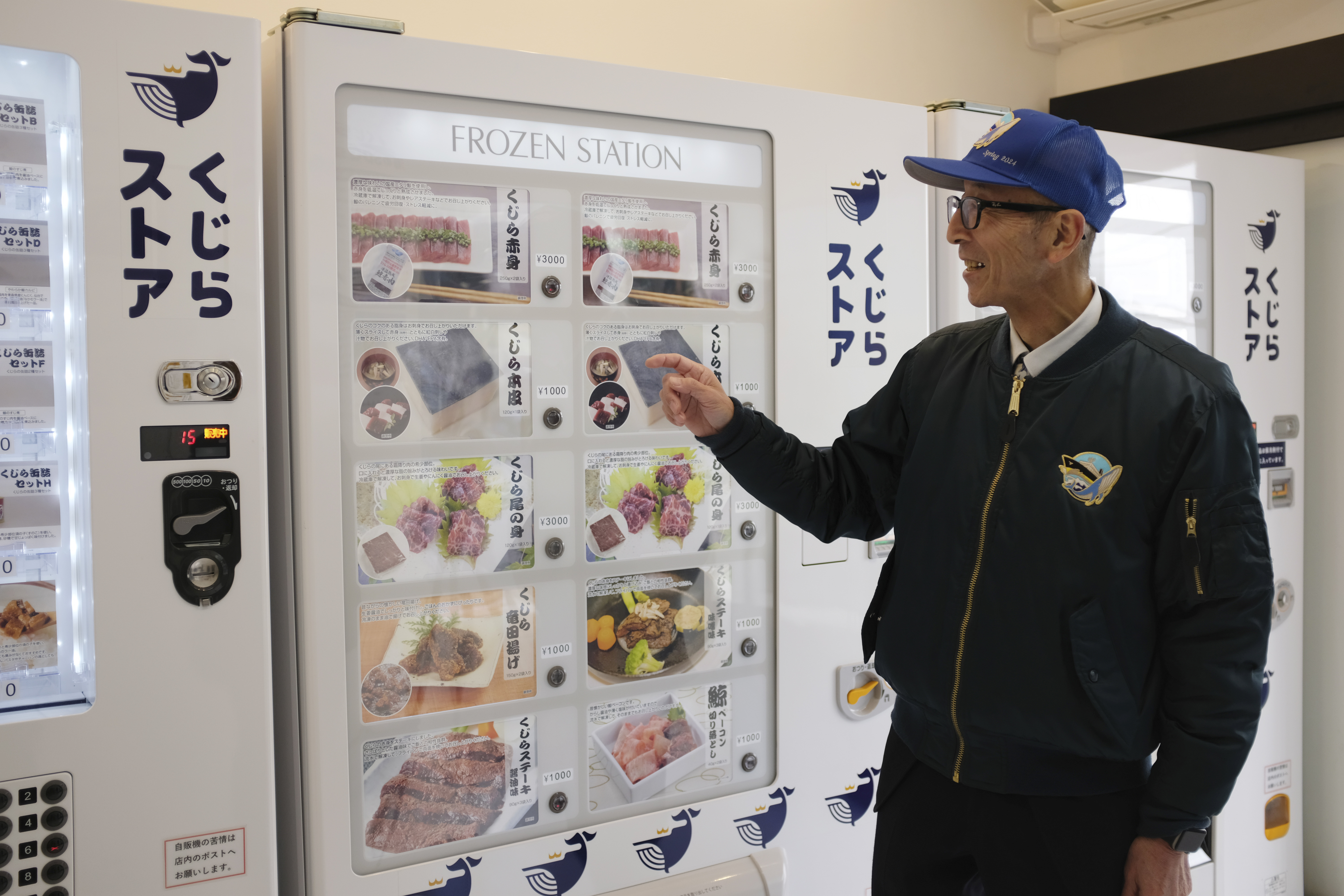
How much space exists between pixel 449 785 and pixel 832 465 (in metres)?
0.89

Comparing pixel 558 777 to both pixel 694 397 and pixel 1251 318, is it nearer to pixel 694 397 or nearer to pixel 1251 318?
pixel 694 397

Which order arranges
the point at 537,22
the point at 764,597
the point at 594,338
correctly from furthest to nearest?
the point at 537,22, the point at 764,597, the point at 594,338

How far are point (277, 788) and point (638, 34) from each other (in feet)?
6.57

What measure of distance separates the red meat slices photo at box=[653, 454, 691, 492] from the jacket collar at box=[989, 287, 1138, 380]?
2.32 ft

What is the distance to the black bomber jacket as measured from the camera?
1.31 meters

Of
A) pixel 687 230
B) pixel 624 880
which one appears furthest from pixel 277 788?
pixel 687 230

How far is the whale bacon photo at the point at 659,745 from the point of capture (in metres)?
1.83

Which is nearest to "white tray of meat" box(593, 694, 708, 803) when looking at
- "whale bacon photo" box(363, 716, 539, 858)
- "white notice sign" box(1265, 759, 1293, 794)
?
"whale bacon photo" box(363, 716, 539, 858)

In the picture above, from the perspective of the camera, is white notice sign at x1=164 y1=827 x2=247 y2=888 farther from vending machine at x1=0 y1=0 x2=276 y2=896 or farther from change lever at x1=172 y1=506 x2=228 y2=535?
change lever at x1=172 y1=506 x2=228 y2=535

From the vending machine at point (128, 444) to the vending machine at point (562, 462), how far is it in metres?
0.11

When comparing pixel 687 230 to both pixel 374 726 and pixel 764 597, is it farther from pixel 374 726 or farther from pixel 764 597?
pixel 374 726

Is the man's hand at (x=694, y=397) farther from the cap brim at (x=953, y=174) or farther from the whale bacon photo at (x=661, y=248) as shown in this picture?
the cap brim at (x=953, y=174)

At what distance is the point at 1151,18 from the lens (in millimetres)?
3143

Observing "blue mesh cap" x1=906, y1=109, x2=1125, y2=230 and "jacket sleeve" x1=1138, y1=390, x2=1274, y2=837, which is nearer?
"jacket sleeve" x1=1138, y1=390, x2=1274, y2=837
